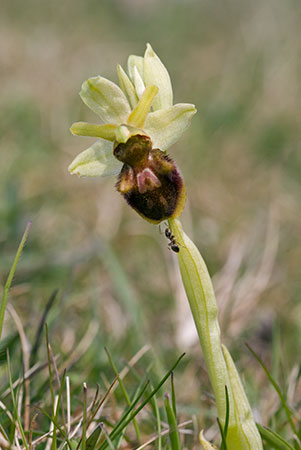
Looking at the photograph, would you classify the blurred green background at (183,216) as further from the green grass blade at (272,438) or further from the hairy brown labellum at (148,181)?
the hairy brown labellum at (148,181)

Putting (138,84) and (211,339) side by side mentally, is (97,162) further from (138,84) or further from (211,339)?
(211,339)

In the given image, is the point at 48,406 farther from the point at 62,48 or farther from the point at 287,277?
the point at 62,48

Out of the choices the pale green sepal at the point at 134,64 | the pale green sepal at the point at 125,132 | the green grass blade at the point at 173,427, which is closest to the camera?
the green grass blade at the point at 173,427

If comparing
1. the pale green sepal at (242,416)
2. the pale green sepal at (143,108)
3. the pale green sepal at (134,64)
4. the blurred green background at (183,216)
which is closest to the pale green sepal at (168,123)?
the pale green sepal at (143,108)

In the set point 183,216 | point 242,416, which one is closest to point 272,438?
point 242,416

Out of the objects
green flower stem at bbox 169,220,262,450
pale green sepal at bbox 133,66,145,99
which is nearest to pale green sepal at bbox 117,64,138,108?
pale green sepal at bbox 133,66,145,99

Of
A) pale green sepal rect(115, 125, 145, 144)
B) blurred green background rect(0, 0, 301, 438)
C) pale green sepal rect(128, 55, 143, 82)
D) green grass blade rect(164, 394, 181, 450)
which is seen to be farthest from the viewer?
blurred green background rect(0, 0, 301, 438)

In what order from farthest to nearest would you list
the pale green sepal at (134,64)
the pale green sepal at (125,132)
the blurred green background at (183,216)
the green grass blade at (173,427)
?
1. the blurred green background at (183,216)
2. the pale green sepal at (134,64)
3. the pale green sepal at (125,132)
4. the green grass blade at (173,427)

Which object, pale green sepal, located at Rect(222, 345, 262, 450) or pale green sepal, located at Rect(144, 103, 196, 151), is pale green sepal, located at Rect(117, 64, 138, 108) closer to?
pale green sepal, located at Rect(144, 103, 196, 151)
